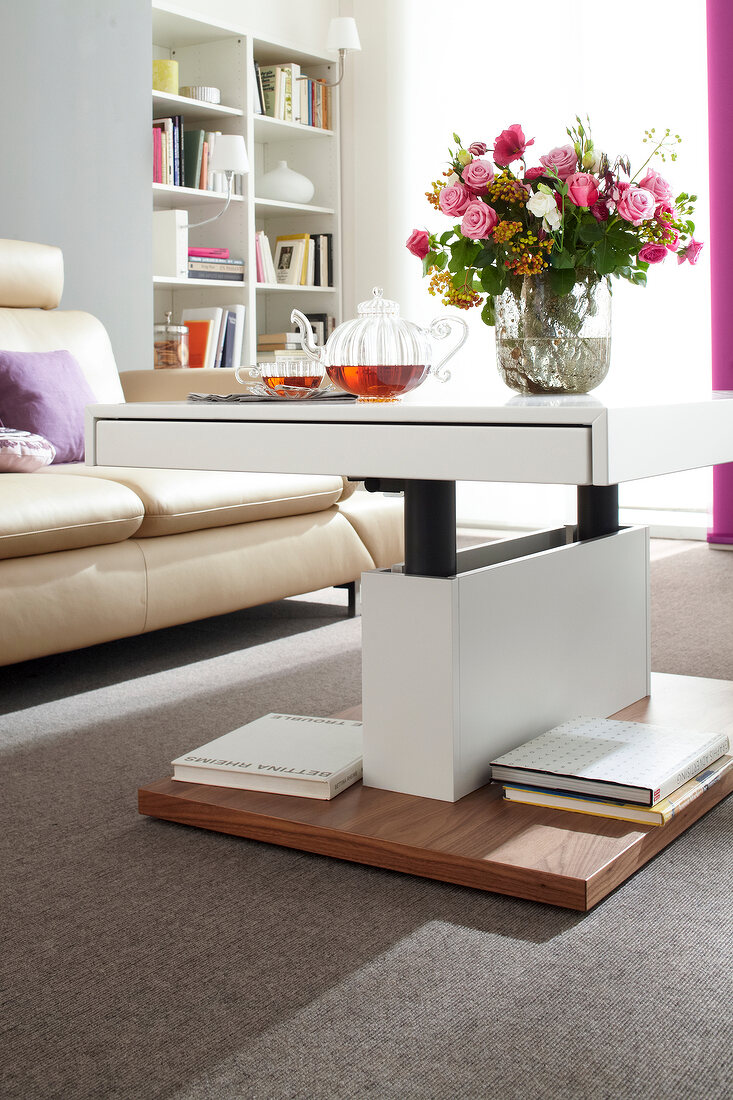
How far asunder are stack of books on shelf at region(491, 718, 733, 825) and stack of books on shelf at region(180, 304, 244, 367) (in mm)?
3147

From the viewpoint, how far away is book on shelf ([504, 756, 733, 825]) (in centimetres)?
137

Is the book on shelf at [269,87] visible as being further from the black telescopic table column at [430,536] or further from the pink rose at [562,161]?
the black telescopic table column at [430,536]

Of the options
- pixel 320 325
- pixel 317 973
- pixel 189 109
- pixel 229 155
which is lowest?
pixel 317 973

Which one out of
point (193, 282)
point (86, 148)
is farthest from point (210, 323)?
point (86, 148)

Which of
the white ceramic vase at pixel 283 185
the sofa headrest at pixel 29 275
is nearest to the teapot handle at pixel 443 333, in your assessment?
the sofa headrest at pixel 29 275

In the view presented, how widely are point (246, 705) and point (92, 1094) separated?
3.85 feet

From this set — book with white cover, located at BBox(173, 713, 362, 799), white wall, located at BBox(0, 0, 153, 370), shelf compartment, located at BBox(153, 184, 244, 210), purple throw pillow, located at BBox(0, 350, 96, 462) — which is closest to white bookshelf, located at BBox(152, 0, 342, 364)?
shelf compartment, located at BBox(153, 184, 244, 210)

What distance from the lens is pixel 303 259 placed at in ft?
16.3

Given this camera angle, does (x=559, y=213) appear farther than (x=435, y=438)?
Yes

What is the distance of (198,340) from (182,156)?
2.25 feet

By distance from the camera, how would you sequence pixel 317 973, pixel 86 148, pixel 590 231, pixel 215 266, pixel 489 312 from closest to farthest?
pixel 317 973 < pixel 590 231 < pixel 489 312 < pixel 86 148 < pixel 215 266

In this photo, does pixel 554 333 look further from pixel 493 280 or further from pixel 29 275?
pixel 29 275

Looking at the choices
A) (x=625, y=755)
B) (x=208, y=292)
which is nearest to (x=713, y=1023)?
(x=625, y=755)

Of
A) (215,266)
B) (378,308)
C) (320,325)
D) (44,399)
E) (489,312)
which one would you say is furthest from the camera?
(320,325)
